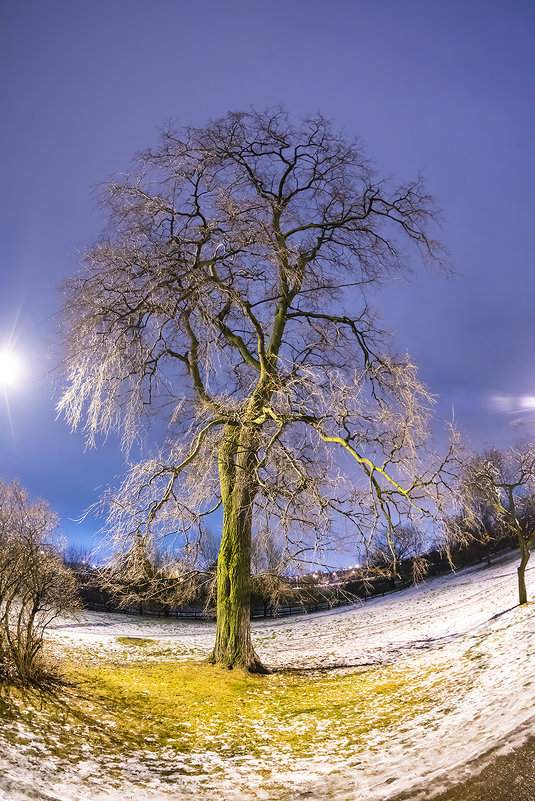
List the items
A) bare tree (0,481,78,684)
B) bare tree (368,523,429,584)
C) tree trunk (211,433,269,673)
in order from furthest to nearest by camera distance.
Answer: tree trunk (211,433,269,673) < bare tree (368,523,429,584) < bare tree (0,481,78,684)

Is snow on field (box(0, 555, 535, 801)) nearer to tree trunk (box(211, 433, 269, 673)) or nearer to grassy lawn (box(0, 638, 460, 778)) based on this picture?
grassy lawn (box(0, 638, 460, 778))

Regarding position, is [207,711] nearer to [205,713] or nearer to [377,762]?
[205,713]

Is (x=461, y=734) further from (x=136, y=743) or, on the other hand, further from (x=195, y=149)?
(x=195, y=149)

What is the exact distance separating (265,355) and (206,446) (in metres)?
2.24

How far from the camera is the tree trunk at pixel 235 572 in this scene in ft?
27.6

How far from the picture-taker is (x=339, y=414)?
7.11m

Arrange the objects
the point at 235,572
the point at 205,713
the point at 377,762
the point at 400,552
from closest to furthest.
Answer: the point at 377,762, the point at 205,713, the point at 400,552, the point at 235,572

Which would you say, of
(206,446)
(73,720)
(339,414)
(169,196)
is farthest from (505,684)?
(169,196)

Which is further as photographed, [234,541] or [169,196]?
[234,541]

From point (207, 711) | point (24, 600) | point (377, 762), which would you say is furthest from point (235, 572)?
point (377, 762)

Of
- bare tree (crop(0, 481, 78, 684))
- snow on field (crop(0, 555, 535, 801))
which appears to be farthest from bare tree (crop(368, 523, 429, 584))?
bare tree (crop(0, 481, 78, 684))

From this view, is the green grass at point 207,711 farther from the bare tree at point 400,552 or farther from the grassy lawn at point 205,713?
the bare tree at point 400,552

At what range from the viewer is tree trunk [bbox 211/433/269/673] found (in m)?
8.42

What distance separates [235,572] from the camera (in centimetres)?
872
